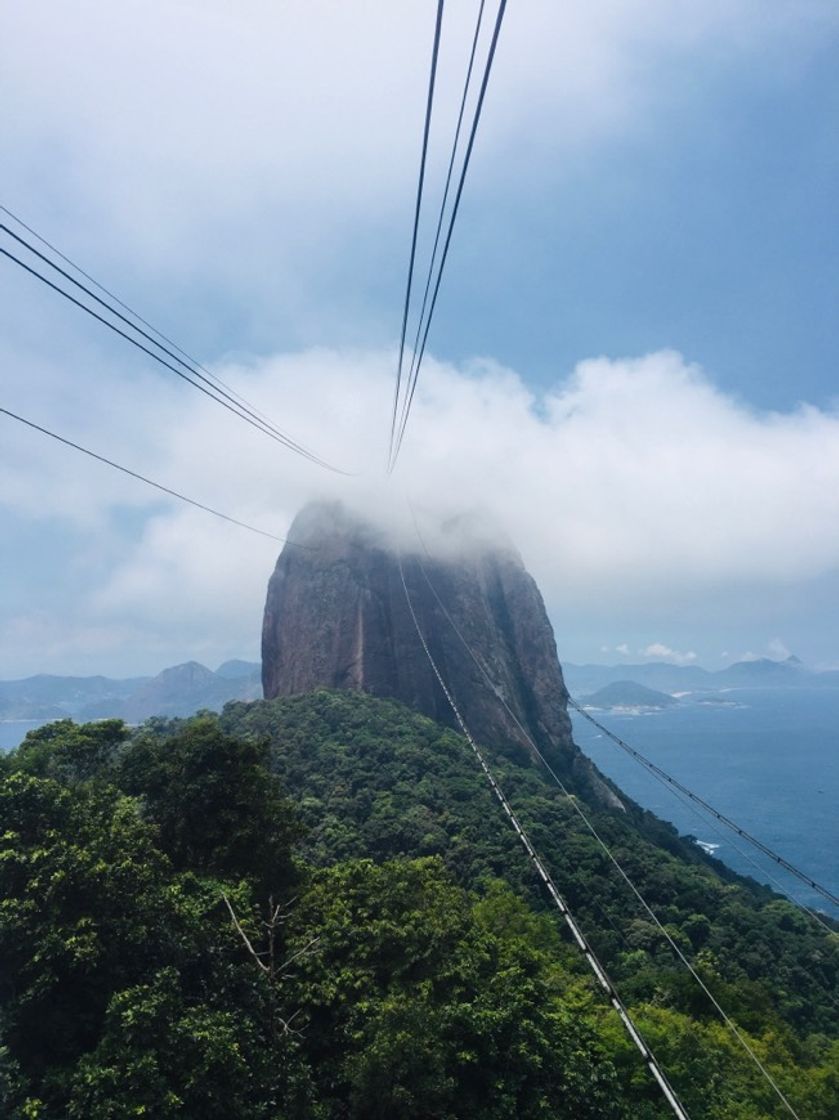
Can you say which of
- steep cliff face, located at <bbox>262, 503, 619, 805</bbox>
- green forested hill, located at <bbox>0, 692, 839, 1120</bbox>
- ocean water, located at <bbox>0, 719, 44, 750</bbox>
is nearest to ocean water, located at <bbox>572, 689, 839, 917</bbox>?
steep cliff face, located at <bbox>262, 503, 619, 805</bbox>

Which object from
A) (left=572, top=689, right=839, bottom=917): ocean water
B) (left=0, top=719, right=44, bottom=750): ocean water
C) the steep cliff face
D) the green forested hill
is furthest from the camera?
(left=0, top=719, right=44, bottom=750): ocean water

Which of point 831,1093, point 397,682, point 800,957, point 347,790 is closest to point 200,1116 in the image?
point 831,1093

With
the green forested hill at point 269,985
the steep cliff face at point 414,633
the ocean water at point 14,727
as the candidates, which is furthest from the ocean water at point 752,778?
the ocean water at point 14,727

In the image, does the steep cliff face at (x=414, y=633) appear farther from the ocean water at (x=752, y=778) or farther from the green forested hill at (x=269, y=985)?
the green forested hill at (x=269, y=985)

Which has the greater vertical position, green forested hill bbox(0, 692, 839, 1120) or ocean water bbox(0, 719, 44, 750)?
green forested hill bbox(0, 692, 839, 1120)

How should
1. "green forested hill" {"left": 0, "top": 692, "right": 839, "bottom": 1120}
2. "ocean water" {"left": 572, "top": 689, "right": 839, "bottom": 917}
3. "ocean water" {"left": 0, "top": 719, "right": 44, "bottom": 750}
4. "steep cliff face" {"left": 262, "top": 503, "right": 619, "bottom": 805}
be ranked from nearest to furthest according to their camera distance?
"green forested hill" {"left": 0, "top": 692, "right": 839, "bottom": 1120}, "steep cliff face" {"left": 262, "top": 503, "right": 619, "bottom": 805}, "ocean water" {"left": 572, "top": 689, "right": 839, "bottom": 917}, "ocean water" {"left": 0, "top": 719, "right": 44, "bottom": 750}

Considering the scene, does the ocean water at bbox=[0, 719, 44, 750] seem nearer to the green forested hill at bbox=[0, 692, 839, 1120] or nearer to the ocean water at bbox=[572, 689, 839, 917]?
the ocean water at bbox=[572, 689, 839, 917]
